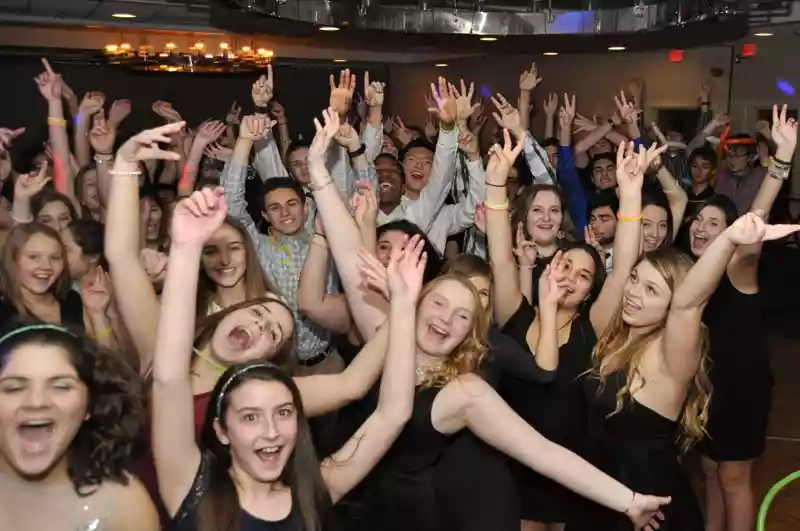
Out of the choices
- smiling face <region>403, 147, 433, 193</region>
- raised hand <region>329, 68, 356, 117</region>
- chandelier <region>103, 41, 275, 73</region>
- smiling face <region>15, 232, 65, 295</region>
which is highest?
chandelier <region>103, 41, 275, 73</region>

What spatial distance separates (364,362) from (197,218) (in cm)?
61

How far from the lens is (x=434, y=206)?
152 inches

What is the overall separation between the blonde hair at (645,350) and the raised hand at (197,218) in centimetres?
115

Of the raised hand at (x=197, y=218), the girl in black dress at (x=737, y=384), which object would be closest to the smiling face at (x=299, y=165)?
the girl in black dress at (x=737, y=384)

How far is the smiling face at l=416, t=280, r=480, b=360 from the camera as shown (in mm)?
2012

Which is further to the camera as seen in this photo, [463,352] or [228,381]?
[463,352]

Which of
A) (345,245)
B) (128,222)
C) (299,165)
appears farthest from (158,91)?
(128,222)

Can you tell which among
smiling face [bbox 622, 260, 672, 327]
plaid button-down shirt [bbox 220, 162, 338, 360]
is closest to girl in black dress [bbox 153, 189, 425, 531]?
smiling face [bbox 622, 260, 672, 327]

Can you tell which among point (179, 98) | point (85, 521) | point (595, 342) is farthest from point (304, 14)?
point (179, 98)

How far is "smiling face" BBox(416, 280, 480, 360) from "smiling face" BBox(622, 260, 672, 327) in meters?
0.47

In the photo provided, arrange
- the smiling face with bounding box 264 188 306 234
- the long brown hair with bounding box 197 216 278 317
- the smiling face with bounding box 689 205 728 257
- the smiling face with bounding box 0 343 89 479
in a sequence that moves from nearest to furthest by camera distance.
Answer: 1. the smiling face with bounding box 0 343 89 479
2. the long brown hair with bounding box 197 216 278 317
3. the smiling face with bounding box 689 205 728 257
4. the smiling face with bounding box 264 188 306 234

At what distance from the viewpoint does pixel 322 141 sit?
8.01 ft

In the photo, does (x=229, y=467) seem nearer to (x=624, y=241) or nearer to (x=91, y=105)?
(x=624, y=241)

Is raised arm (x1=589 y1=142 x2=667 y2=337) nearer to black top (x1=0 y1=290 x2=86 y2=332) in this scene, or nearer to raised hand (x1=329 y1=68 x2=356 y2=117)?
raised hand (x1=329 y1=68 x2=356 y2=117)
